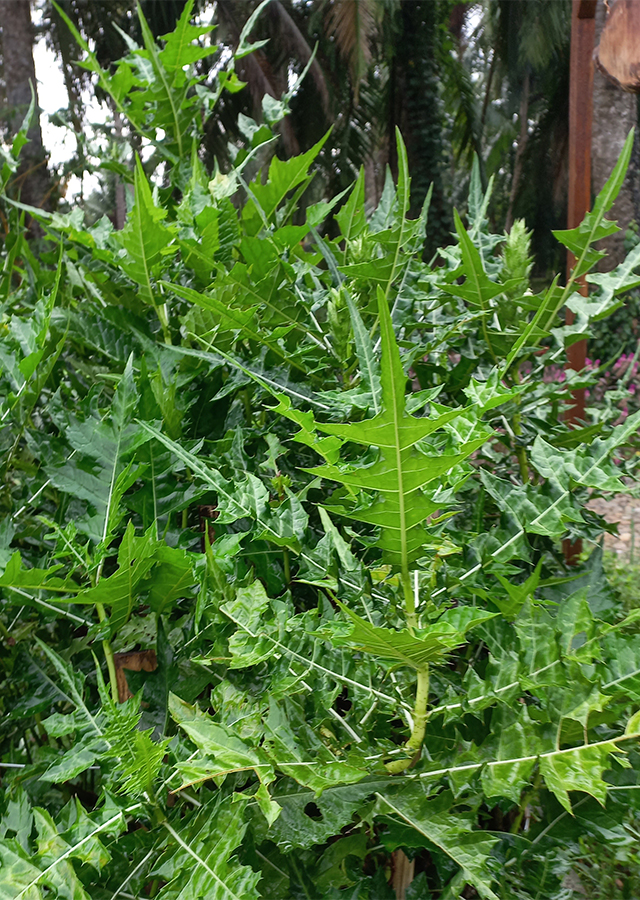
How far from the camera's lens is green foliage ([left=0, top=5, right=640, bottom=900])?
1.22 ft

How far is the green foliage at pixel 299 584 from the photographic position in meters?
0.37

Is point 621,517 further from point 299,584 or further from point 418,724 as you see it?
point 418,724

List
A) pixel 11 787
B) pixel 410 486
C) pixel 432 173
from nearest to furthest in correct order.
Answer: pixel 410 486 < pixel 11 787 < pixel 432 173

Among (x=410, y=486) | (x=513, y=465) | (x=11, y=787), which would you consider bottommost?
(x=11, y=787)

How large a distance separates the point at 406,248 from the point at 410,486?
0.99ft

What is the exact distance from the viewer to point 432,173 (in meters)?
8.30

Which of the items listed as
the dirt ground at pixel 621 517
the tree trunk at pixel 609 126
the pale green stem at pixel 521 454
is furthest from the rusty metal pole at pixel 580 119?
the tree trunk at pixel 609 126

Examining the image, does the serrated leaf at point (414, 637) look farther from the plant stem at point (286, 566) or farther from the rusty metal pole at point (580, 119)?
the rusty metal pole at point (580, 119)

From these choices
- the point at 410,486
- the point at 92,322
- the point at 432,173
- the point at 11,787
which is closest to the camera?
the point at 410,486

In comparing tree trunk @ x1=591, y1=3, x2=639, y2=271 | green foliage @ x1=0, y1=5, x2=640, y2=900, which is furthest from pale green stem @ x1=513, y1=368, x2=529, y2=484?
tree trunk @ x1=591, y1=3, x2=639, y2=271

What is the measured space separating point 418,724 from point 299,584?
176 mm

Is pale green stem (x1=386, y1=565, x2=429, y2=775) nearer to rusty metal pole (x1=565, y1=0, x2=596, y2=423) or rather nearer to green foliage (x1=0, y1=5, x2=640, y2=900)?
green foliage (x1=0, y1=5, x2=640, y2=900)

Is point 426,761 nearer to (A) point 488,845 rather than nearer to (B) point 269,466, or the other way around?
(A) point 488,845

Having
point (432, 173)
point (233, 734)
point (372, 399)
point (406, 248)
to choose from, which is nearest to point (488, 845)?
point (233, 734)
